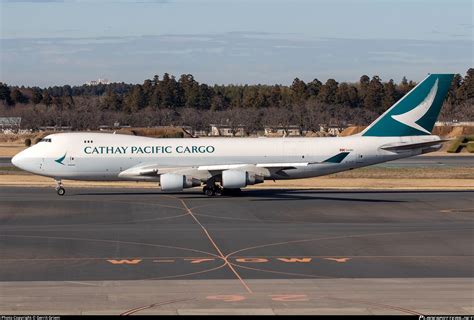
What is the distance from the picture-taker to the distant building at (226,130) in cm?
16700

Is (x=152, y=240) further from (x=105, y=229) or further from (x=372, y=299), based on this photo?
(x=372, y=299)

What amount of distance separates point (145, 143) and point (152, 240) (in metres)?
18.6

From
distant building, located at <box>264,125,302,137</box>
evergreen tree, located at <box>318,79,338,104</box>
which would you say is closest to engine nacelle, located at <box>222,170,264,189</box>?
distant building, located at <box>264,125,302,137</box>

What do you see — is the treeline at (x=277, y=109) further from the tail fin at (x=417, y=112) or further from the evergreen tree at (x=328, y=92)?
the tail fin at (x=417, y=112)

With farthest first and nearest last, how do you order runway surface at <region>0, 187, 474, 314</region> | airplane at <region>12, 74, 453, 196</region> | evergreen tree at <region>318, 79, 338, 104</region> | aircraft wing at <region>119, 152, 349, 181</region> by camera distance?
evergreen tree at <region>318, 79, 338, 104</region> → airplane at <region>12, 74, 453, 196</region> → aircraft wing at <region>119, 152, 349, 181</region> → runway surface at <region>0, 187, 474, 314</region>

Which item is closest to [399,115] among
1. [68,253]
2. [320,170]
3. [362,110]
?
[320,170]

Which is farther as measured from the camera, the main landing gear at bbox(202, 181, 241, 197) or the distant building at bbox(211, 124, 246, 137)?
the distant building at bbox(211, 124, 246, 137)

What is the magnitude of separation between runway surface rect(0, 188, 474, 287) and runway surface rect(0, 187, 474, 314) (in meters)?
0.06

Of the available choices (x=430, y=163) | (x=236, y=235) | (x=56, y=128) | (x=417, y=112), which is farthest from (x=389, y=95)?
(x=236, y=235)

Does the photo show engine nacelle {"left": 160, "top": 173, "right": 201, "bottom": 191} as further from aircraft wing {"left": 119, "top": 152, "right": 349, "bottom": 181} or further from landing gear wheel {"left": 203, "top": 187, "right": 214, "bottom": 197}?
landing gear wheel {"left": 203, "top": 187, "right": 214, "bottom": 197}

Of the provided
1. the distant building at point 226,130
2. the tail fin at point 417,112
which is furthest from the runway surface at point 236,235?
the distant building at point 226,130

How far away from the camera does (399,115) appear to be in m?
51.7

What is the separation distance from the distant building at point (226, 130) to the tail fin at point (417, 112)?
114 meters

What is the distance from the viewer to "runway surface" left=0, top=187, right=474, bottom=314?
21.3 metres
